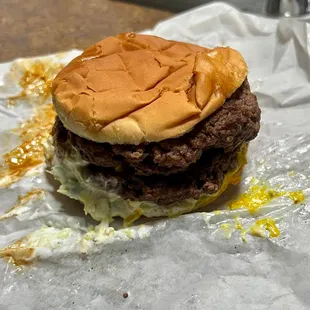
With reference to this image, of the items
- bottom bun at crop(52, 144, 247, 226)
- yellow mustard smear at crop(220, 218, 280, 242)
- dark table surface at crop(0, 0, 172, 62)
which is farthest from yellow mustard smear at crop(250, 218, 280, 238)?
dark table surface at crop(0, 0, 172, 62)

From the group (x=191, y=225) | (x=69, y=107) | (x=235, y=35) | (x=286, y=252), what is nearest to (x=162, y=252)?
(x=191, y=225)

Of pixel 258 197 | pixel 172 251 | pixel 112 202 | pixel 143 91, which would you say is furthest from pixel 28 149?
pixel 258 197

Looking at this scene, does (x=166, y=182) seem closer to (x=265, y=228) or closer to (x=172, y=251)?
(x=172, y=251)

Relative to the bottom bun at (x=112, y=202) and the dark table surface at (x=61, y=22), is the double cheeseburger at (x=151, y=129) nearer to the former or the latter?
the bottom bun at (x=112, y=202)

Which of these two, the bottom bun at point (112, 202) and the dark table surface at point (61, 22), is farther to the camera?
the dark table surface at point (61, 22)

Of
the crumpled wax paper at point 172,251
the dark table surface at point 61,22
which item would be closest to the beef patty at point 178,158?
the crumpled wax paper at point 172,251
